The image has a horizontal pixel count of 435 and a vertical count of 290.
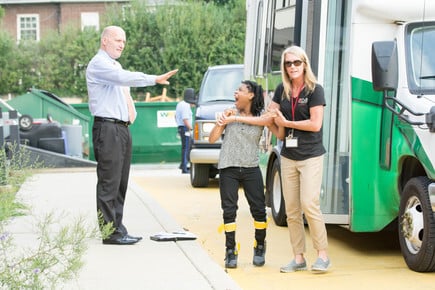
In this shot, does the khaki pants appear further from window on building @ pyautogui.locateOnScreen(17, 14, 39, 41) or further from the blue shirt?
window on building @ pyautogui.locateOnScreen(17, 14, 39, 41)

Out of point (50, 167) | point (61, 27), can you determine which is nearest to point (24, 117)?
point (50, 167)

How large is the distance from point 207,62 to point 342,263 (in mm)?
34096

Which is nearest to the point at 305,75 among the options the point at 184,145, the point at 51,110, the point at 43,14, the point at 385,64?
the point at 385,64

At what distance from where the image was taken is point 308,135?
8.69 metres

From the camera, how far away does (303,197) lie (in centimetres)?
868

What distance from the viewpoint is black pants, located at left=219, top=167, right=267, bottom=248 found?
8984 millimetres

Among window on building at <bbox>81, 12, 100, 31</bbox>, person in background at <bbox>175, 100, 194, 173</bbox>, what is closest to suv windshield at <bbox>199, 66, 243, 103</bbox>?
person in background at <bbox>175, 100, 194, 173</bbox>

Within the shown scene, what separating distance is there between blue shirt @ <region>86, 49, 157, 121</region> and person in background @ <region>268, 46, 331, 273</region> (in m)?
1.46

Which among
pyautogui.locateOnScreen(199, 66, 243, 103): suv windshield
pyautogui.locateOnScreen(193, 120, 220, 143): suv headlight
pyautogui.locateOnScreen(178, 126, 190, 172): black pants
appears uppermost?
pyautogui.locateOnScreen(199, 66, 243, 103): suv windshield

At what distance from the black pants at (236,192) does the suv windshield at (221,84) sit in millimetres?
8871

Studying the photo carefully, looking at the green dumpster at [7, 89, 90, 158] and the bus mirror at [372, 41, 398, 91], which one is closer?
the bus mirror at [372, 41, 398, 91]

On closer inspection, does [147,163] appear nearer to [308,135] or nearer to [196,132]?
[196,132]

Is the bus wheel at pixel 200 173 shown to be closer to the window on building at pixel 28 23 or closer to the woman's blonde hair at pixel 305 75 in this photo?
the woman's blonde hair at pixel 305 75

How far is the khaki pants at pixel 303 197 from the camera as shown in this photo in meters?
8.65
